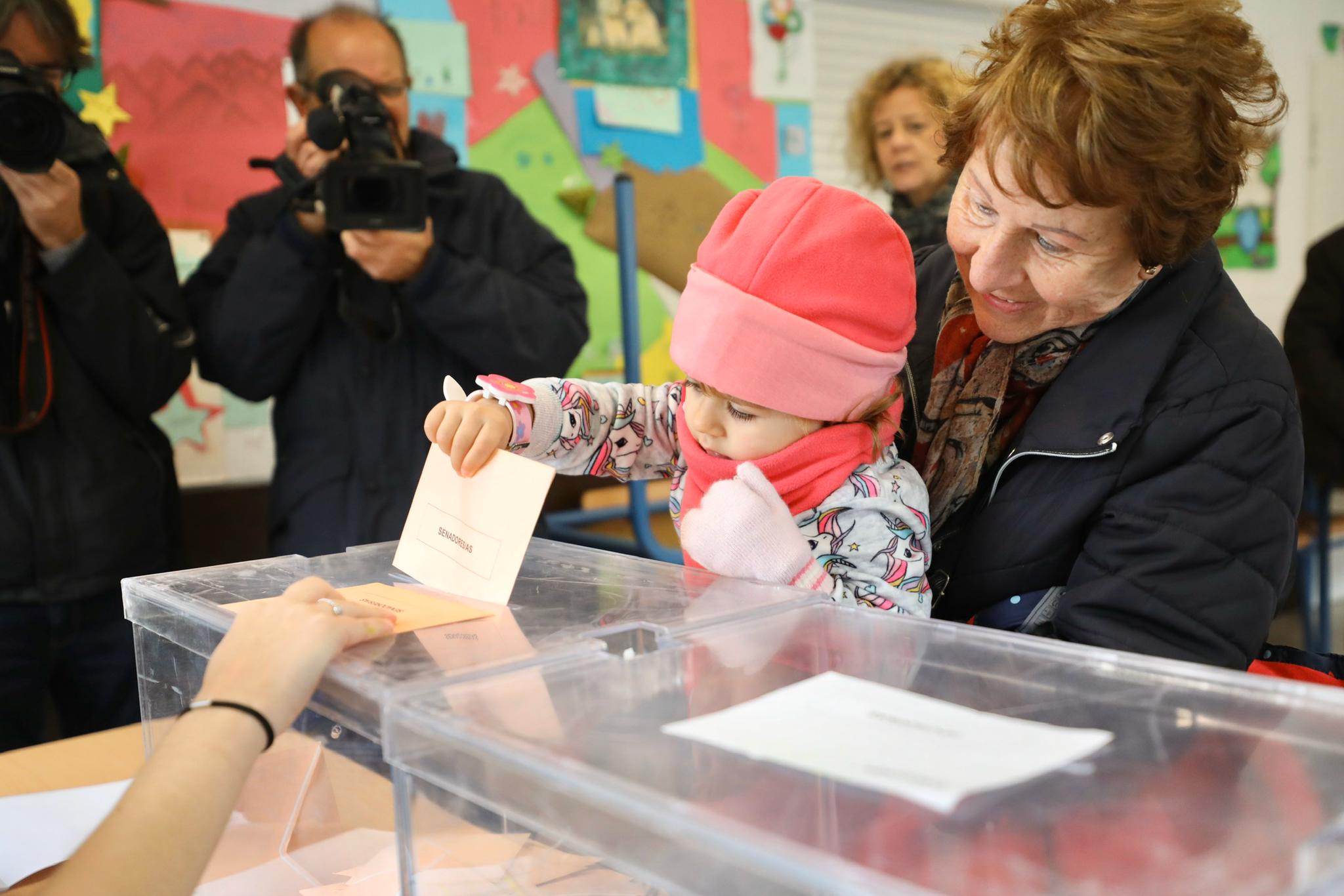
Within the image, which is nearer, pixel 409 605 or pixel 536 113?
pixel 409 605

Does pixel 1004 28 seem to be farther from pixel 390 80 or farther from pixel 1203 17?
pixel 390 80

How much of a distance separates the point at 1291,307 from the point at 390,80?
2830mm

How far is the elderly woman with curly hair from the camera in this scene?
94cm

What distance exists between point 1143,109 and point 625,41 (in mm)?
2318

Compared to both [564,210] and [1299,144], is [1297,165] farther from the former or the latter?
[564,210]

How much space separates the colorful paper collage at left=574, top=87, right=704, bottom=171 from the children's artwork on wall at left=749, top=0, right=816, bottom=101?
26 cm

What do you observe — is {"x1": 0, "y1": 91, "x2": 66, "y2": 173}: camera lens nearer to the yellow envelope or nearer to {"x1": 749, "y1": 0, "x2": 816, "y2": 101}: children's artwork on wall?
the yellow envelope

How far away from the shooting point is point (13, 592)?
1.53 meters

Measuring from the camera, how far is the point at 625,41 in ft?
9.92

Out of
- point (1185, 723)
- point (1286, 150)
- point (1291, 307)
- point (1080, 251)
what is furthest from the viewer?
point (1286, 150)

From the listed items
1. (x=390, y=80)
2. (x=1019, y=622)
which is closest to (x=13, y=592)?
(x=390, y=80)

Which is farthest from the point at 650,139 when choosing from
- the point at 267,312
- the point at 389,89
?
the point at 267,312

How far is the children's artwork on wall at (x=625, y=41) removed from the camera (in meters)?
2.93

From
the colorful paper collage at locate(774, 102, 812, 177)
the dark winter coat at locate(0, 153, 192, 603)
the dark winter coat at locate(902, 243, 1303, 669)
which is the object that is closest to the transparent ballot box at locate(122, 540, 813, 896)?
the dark winter coat at locate(902, 243, 1303, 669)
